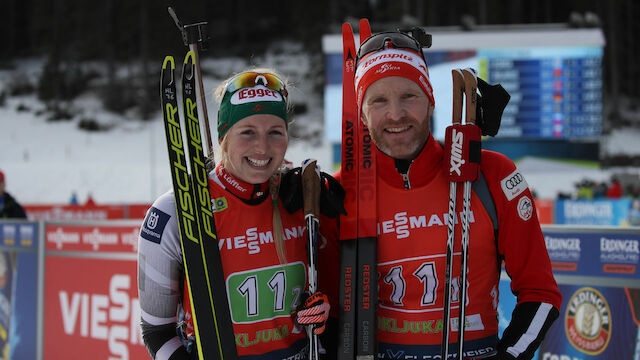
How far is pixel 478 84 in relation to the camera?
230 centimetres

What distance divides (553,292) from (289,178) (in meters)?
1.07

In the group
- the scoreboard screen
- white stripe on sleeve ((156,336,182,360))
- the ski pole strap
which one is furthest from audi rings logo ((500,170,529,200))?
the scoreboard screen

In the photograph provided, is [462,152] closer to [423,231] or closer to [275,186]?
[423,231]

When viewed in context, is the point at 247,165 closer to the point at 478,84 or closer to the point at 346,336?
the point at 346,336

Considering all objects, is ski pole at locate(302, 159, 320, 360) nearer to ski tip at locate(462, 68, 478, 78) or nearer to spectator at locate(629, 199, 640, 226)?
ski tip at locate(462, 68, 478, 78)

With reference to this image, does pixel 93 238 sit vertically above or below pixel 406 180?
below

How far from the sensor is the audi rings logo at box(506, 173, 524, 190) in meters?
2.18

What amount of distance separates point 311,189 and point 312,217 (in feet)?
0.36

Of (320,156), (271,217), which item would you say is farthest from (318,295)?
(320,156)

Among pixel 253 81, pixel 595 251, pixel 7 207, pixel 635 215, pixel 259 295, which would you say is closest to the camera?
pixel 259 295

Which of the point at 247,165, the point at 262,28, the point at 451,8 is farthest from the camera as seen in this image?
the point at 262,28

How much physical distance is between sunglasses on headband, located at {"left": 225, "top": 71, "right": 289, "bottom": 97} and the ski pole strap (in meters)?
0.70

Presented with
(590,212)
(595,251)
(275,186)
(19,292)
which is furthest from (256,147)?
(590,212)

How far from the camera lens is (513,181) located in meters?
2.19
